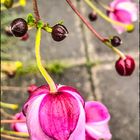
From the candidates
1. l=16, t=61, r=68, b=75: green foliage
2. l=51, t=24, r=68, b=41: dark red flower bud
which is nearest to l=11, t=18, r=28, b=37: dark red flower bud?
l=51, t=24, r=68, b=41: dark red flower bud

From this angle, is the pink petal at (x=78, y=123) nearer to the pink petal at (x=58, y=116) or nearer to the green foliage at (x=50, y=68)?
the pink petal at (x=58, y=116)

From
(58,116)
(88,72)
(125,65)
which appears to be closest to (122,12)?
(125,65)

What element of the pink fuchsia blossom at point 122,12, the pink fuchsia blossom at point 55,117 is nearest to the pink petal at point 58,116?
the pink fuchsia blossom at point 55,117

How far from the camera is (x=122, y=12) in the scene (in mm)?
1341

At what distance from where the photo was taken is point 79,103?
0.74m

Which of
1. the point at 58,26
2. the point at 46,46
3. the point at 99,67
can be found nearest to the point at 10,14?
the point at 46,46

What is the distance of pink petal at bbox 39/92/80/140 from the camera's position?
72cm

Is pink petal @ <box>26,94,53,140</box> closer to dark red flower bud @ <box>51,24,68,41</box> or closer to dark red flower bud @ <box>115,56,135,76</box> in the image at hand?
dark red flower bud @ <box>51,24,68,41</box>

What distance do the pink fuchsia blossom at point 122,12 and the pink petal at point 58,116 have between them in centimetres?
62

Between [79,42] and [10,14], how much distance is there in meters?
0.24

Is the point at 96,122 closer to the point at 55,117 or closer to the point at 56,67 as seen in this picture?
the point at 55,117

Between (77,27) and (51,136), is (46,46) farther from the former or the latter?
(51,136)

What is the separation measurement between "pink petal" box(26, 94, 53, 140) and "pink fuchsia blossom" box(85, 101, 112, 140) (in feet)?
0.86

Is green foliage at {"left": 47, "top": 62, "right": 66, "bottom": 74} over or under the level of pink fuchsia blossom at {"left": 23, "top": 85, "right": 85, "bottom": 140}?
over
